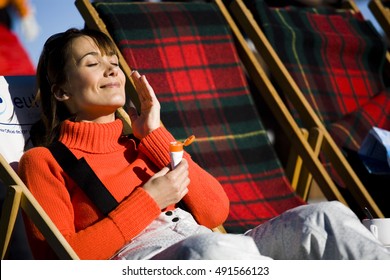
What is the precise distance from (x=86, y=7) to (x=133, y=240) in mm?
1359

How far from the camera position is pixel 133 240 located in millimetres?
2471

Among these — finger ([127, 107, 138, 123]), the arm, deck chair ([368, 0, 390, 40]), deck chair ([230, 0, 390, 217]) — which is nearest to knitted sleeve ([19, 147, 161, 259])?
the arm

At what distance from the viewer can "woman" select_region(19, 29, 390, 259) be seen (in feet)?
7.41

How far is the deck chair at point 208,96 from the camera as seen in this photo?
3605 millimetres

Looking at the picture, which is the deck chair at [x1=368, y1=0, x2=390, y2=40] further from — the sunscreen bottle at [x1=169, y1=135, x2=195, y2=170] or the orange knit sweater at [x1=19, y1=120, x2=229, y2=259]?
the sunscreen bottle at [x1=169, y1=135, x2=195, y2=170]

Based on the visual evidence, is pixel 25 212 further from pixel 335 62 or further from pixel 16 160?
pixel 335 62

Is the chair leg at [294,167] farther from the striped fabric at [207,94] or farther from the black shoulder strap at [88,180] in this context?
the black shoulder strap at [88,180]

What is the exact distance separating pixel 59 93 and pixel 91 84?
0.13 meters

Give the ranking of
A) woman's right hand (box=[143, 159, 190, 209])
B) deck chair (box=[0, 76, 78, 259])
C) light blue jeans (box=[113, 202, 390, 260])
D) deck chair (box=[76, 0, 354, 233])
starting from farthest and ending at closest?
deck chair (box=[76, 0, 354, 233]) < woman's right hand (box=[143, 159, 190, 209]) < deck chair (box=[0, 76, 78, 259]) < light blue jeans (box=[113, 202, 390, 260])

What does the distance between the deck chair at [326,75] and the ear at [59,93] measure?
1405 mm

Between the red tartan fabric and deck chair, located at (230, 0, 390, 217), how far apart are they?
984 millimetres

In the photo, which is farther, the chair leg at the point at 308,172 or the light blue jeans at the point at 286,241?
the chair leg at the point at 308,172

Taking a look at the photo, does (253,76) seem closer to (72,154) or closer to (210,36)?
(210,36)

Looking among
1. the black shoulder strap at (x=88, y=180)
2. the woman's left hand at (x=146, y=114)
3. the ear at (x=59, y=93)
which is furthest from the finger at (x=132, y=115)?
the black shoulder strap at (x=88, y=180)
